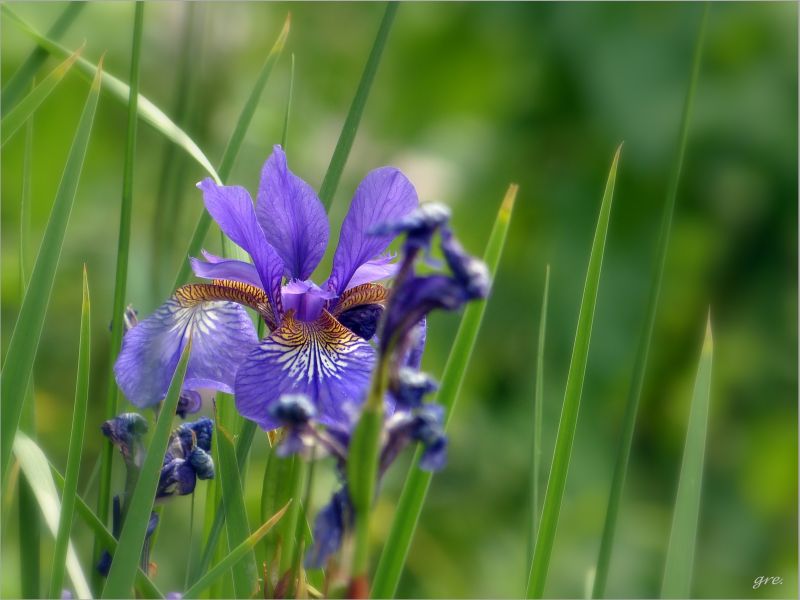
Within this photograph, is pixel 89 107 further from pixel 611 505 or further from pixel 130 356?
pixel 611 505

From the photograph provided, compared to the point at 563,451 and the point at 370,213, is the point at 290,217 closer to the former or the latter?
the point at 370,213

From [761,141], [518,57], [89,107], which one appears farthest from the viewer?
[518,57]

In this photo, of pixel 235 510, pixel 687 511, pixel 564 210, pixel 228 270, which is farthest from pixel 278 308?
pixel 564 210

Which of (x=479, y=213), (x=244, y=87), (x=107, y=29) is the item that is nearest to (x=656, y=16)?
(x=479, y=213)

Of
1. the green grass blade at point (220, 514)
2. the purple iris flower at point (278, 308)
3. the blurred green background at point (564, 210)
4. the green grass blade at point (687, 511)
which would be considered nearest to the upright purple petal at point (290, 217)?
the purple iris flower at point (278, 308)

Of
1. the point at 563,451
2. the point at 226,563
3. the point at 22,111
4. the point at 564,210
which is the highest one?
the point at 564,210

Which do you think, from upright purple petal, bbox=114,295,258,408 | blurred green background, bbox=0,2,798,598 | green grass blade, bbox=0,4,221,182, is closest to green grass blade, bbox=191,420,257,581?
upright purple petal, bbox=114,295,258,408
